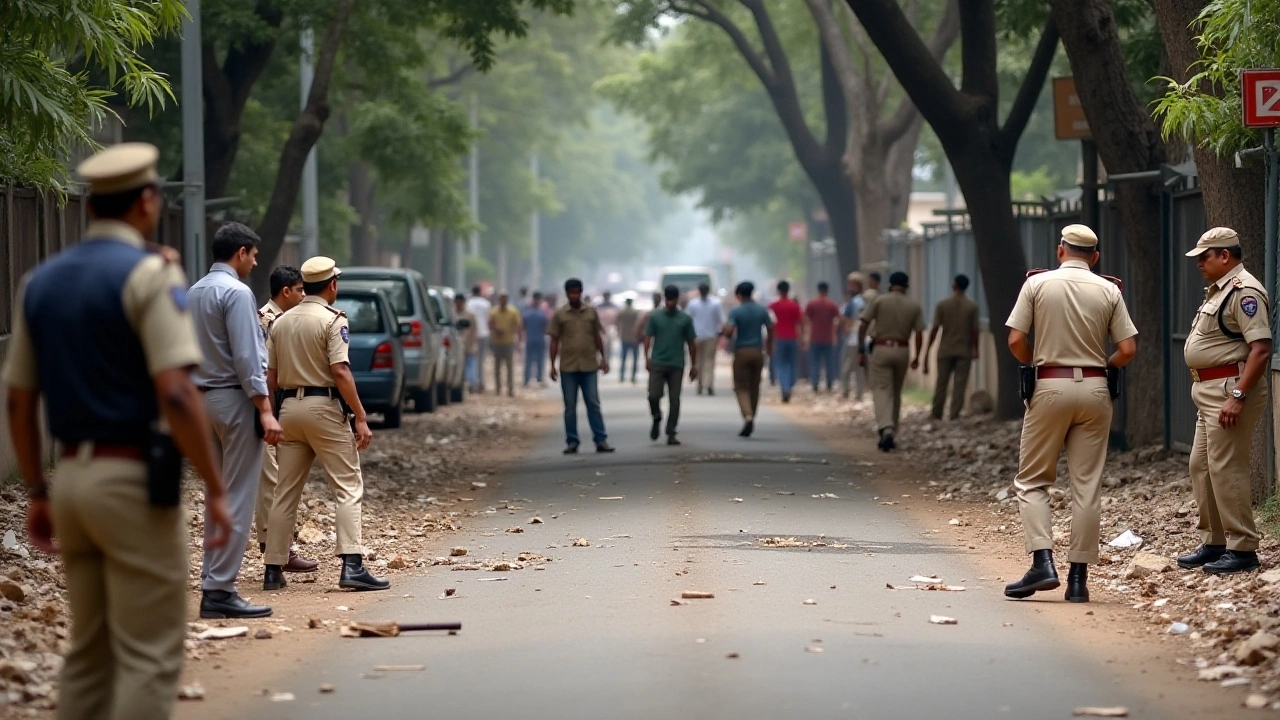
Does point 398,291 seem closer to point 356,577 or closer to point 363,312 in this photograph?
point 363,312

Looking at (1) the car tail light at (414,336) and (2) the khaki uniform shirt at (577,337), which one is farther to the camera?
(1) the car tail light at (414,336)

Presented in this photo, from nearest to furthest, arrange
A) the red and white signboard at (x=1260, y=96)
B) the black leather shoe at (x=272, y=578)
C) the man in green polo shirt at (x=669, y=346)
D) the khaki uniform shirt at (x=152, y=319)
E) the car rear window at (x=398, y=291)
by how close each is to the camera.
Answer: the khaki uniform shirt at (x=152, y=319), the black leather shoe at (x=272, y=578), the red and white signboard at (x=1260, y=96), the man in green polo shirt at (x=669, y=346), the car rear window at (x=398, y=291)

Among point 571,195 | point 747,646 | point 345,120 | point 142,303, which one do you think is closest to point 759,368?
point 747,646

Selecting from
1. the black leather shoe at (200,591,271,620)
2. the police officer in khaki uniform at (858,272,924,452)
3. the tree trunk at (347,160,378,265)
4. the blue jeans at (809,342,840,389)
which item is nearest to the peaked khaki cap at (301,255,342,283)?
the black leather shoe at (200,591,271,620)

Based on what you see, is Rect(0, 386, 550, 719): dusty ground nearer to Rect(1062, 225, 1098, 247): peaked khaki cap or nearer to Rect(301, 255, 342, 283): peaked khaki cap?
Rect(301, 255, 342, 283): peaked khaki cap

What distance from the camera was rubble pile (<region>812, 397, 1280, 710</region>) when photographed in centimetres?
813

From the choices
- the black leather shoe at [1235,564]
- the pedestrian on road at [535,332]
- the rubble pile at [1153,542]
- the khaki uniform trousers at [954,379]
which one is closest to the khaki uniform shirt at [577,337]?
the rubble pile at [1153,542]

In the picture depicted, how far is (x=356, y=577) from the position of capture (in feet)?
34.1

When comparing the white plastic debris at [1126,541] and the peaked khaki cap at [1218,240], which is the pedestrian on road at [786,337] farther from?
the peaked khaki cap at [1218,240]

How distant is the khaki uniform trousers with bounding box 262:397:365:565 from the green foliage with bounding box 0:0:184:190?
222 centimetres

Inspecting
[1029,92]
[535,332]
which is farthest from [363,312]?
[535,332]

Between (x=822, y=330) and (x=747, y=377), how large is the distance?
28.0 feet

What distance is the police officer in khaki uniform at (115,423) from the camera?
18.4ft

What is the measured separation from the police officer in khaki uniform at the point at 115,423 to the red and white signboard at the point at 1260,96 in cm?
759
